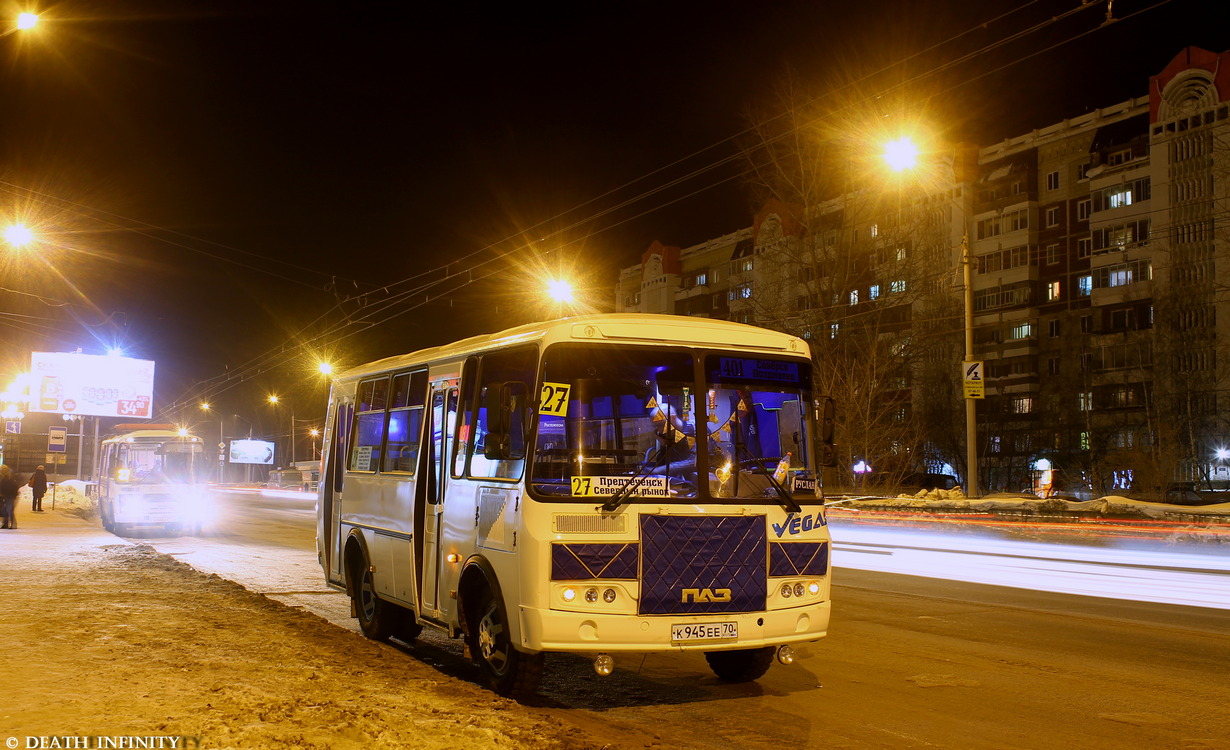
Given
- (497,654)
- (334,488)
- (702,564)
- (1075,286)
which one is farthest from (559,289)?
(1075,286)

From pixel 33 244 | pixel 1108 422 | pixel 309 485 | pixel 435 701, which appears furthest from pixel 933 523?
pixel 309 485

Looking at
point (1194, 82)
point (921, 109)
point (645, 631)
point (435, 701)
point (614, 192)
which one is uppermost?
point (1194, 82)

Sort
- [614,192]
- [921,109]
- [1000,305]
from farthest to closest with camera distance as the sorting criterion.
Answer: [1000,305], [921,109], [614,192]

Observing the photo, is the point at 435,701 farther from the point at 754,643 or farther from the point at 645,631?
the point at 754,643

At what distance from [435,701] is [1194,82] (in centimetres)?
6290

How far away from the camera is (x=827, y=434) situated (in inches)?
318

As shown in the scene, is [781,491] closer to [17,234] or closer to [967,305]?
[967,305]

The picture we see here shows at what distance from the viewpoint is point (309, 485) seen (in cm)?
6969

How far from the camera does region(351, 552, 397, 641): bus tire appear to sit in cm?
1016

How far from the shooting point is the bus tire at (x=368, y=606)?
10.2 meters

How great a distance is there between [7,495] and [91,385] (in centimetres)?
2692

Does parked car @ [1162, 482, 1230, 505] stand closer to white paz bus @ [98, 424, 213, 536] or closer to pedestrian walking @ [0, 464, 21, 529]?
white paz bus @ [98, 424, 213, 536]

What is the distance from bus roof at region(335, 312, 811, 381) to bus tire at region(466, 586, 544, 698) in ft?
6.41

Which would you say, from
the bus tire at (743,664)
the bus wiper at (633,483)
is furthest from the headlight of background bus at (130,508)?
the bus wiper at (633,483)
